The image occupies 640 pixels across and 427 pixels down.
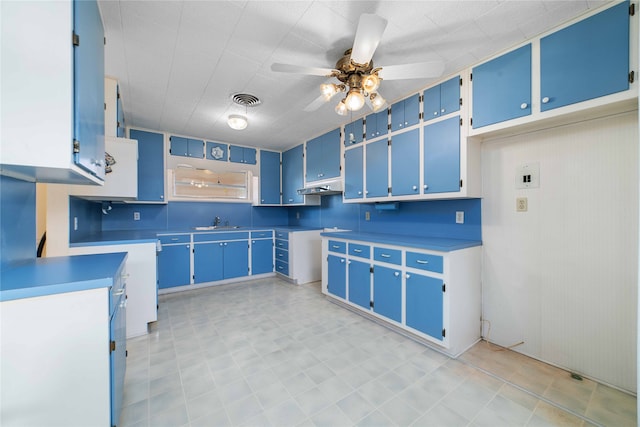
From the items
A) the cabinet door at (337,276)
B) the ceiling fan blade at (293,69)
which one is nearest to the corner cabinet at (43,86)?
the ceiling fan blade at (293,69)

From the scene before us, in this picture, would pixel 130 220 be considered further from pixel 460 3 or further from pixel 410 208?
pixel 460 3

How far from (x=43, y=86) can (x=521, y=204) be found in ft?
10.0

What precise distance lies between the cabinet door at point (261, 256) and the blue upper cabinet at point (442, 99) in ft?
10.4

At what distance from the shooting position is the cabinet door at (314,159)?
4.12 metres

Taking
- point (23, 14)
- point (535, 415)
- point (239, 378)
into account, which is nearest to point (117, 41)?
point (23, 14)

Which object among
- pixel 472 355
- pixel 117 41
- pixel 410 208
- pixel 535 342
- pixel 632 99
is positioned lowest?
pixel 472 355

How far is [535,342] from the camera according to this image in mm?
2119

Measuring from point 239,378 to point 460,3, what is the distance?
2866 millimetres

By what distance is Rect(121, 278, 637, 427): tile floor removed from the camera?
151 centimetres

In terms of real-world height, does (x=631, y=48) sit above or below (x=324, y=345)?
above

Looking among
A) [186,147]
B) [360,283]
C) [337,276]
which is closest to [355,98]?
[360,283]

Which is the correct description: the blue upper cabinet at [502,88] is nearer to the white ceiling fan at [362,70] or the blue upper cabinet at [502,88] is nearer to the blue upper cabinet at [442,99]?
the blue upper cabinet at [442,99]

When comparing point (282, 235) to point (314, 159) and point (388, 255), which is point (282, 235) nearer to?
point (314, 159)

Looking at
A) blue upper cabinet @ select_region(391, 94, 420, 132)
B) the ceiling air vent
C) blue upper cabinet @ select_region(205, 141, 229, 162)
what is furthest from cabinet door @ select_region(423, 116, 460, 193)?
blue upper cabinet @ select_region(205, 141, 229, 162)
